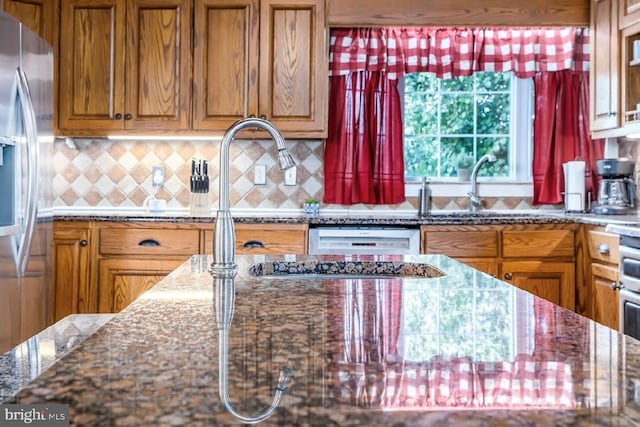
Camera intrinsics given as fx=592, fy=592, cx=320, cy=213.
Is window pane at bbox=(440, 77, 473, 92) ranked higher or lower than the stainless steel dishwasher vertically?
higher

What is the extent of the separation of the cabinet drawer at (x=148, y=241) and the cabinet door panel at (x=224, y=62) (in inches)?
26.6

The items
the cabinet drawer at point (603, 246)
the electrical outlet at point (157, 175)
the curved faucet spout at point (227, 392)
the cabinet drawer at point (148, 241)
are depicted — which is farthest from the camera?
the electrical outlet at point (157, 175)

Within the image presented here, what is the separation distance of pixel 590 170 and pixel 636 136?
433 millimetres

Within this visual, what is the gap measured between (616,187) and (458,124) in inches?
40.7

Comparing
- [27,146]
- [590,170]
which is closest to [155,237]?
[27,146]

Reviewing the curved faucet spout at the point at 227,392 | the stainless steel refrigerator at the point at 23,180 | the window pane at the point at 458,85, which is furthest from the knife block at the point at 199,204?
Answer: the curved faucet spout at the point at 227,392

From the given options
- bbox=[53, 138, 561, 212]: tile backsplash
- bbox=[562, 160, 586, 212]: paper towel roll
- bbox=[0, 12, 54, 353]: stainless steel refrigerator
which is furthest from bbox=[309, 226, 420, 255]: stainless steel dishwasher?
bbox=[0, 12, 54, 353]: stainless steel refrigerator

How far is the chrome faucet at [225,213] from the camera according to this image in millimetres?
1233

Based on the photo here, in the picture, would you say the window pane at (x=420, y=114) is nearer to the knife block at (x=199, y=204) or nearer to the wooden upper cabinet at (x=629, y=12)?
the wooden upper cabinet at (x=629, y=12)

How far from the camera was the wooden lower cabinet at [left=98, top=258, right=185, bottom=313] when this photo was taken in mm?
3119

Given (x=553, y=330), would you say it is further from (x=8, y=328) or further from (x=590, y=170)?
(x=590, y=170)

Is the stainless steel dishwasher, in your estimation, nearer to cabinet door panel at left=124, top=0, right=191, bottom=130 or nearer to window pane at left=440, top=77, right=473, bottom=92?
cabinet door panel at left=124, top=0, right=191, bottom=130

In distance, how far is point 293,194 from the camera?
3717mm

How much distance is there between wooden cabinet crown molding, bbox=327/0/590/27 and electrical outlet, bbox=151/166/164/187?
137 cm
